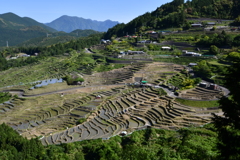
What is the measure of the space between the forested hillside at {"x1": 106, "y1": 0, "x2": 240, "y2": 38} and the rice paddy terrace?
42.3m

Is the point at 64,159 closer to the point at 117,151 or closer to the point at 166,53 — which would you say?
the point at 117,151

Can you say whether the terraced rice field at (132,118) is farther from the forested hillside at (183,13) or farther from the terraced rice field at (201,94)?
the forested hillside at (183,13)

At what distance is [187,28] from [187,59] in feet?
91.6

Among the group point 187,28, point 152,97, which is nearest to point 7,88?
point 152,97

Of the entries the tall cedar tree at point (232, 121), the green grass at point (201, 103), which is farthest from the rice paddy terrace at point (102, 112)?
the tall cedar tree at point (232, 121)

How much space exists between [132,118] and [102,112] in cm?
586

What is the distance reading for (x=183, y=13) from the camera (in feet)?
260

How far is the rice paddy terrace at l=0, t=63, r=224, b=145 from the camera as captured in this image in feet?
84.3

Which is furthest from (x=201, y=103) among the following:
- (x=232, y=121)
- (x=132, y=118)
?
(x=232, y=121)

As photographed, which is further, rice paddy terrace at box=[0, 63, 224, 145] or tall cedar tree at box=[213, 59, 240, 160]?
rice paddy terrace at box=[0, 63, 224, 145]

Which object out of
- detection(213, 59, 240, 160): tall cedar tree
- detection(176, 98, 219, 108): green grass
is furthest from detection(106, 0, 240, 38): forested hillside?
detection(213, 59, 240, 160): tall cedar tree

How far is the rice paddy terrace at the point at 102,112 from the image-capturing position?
25.7 m

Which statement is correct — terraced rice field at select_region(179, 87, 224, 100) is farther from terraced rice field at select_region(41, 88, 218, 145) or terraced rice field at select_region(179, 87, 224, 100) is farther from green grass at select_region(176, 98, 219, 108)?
terraced rice field at select_region(41, 88, 218, 145)

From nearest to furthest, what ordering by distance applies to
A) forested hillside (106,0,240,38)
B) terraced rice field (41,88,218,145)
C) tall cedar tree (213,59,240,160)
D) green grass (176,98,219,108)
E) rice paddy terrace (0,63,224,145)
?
tall cedar tree (213,59,240,160)
terraced rice field (41,88,218,145)
rice paddy terrace (0,63,224,145)
green grass (176,98,219,108)
forested hillside (106,0,240,38)
